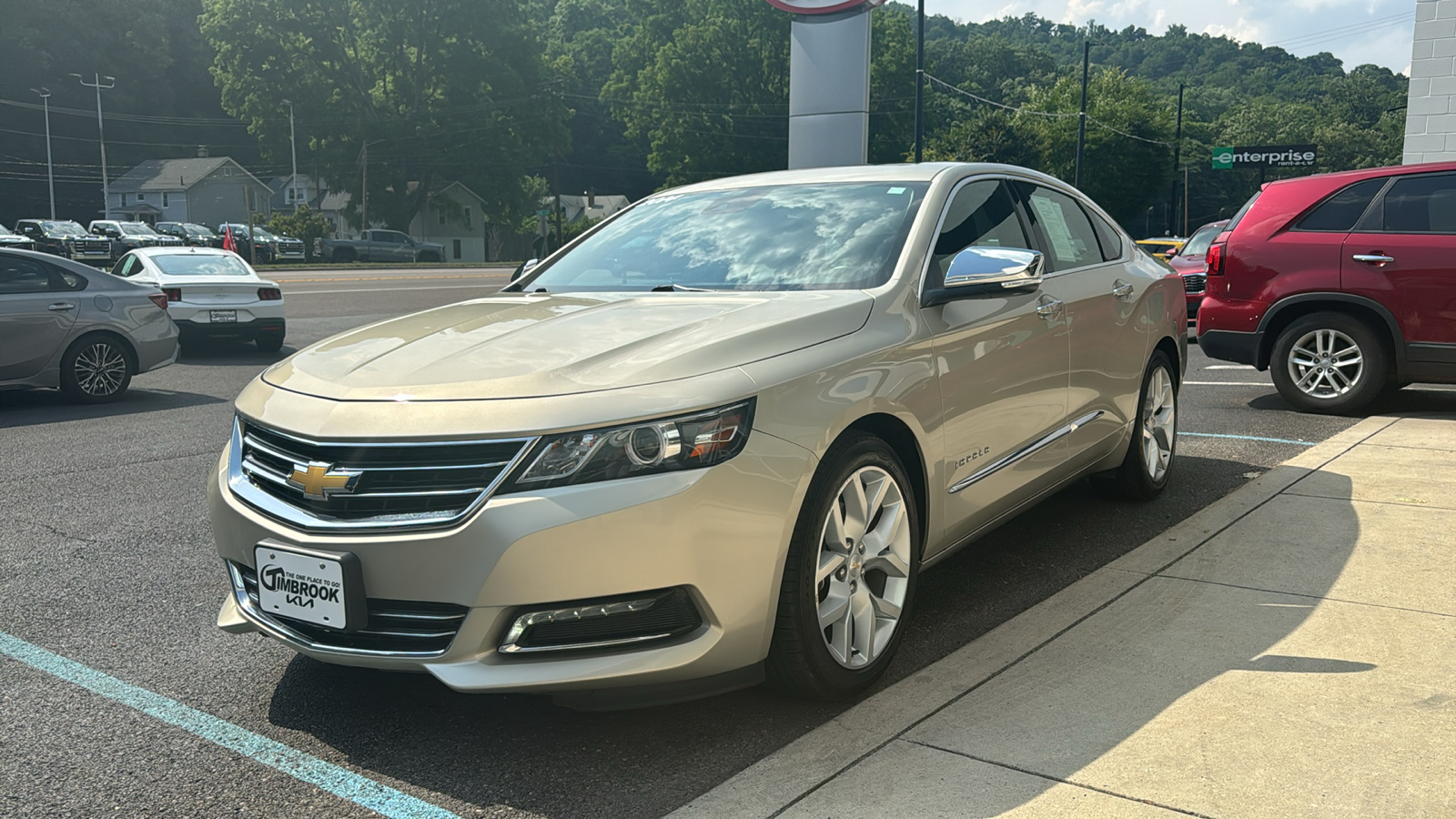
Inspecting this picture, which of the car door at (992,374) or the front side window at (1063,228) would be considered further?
the front side window at (1063,228)

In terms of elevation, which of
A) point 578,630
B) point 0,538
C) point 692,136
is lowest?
point 0,538

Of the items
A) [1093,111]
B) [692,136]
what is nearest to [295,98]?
[692,136]

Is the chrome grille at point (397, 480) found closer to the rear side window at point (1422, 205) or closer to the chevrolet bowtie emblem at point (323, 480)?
the chevrolet bowtie emblem at point (323, 480)

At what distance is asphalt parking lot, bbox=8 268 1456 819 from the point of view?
298 centimetres

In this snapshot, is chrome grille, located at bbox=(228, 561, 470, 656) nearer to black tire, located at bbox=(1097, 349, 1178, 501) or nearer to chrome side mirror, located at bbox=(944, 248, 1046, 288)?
chrome side mirror, located at bbox=(944, 248, 1046, 288)

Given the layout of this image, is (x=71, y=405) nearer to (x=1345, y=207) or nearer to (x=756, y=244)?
(x=756, y=244)

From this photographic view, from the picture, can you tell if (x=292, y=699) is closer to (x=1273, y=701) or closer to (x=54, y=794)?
(x=54, y=794)

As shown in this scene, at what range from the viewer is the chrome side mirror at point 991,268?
12.7 feet

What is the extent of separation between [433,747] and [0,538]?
11.5ft

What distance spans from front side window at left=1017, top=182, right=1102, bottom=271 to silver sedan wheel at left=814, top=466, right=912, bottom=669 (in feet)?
5.98

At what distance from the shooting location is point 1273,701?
3373mm

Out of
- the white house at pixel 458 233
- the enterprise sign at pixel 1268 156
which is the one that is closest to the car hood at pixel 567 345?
the enterprise sign at pixel 1268 156

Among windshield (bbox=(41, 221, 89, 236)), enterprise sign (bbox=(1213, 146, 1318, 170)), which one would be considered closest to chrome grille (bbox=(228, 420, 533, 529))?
windshield (bbox=(41, 221, 89, 236))

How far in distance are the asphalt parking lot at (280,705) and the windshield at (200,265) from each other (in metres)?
8.66
